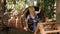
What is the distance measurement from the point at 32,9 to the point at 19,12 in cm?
29

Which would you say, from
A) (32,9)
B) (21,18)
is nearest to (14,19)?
(21,18)

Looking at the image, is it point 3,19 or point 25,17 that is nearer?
point 25,17

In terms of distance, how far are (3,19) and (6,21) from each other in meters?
0.10

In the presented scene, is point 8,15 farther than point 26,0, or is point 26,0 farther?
point 8,15

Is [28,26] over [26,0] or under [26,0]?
under

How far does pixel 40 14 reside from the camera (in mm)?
2906

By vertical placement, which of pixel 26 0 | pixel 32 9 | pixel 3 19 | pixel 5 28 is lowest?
pixel 5 28

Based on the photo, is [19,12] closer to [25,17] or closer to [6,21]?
[25,17]

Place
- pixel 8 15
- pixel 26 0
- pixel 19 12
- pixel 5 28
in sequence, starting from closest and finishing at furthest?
pixel 26 0, pixel 19 12, pixel 8 15, pixel 5 28

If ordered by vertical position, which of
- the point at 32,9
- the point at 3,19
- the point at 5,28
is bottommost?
the point at 5,28

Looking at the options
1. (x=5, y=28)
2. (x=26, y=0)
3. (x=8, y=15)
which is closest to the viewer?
(x=26, y=0)

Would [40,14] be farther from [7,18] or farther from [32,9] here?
[7,18]

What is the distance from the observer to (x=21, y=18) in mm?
3047

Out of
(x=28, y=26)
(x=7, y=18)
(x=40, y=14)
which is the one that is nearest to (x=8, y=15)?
(x=7, y=18)
